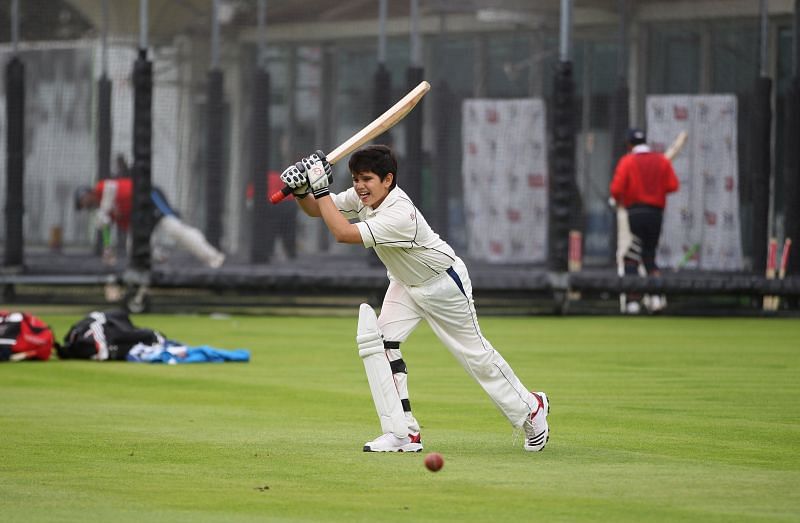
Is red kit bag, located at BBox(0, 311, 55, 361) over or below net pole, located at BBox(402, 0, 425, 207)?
below

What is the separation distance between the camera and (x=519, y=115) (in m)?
21.1

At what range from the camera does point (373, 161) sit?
7.96m

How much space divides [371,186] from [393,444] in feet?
4.61

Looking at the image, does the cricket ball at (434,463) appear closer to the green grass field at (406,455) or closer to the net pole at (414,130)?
the green grass field at (406,455)

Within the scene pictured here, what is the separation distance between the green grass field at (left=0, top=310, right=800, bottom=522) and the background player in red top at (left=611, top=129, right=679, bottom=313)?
3.96m

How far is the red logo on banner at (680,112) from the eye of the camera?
20.5 metres

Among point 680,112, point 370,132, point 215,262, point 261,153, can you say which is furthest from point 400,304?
point 261,153

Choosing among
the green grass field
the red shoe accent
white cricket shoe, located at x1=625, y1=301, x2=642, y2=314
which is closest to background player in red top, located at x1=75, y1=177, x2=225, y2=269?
the green grass field

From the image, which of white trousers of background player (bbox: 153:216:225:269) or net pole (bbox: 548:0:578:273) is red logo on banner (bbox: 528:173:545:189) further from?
white trousers of background player (bbox: 153:216:225:269)

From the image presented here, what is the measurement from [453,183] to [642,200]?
3.08m

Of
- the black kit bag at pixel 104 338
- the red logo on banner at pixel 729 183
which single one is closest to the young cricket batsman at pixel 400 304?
the black kit bag at pixel 104 338

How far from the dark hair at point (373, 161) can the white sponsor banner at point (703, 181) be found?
42.7 feet

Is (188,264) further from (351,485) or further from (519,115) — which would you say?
(351,485)

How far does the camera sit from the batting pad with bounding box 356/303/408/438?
25.8ft
